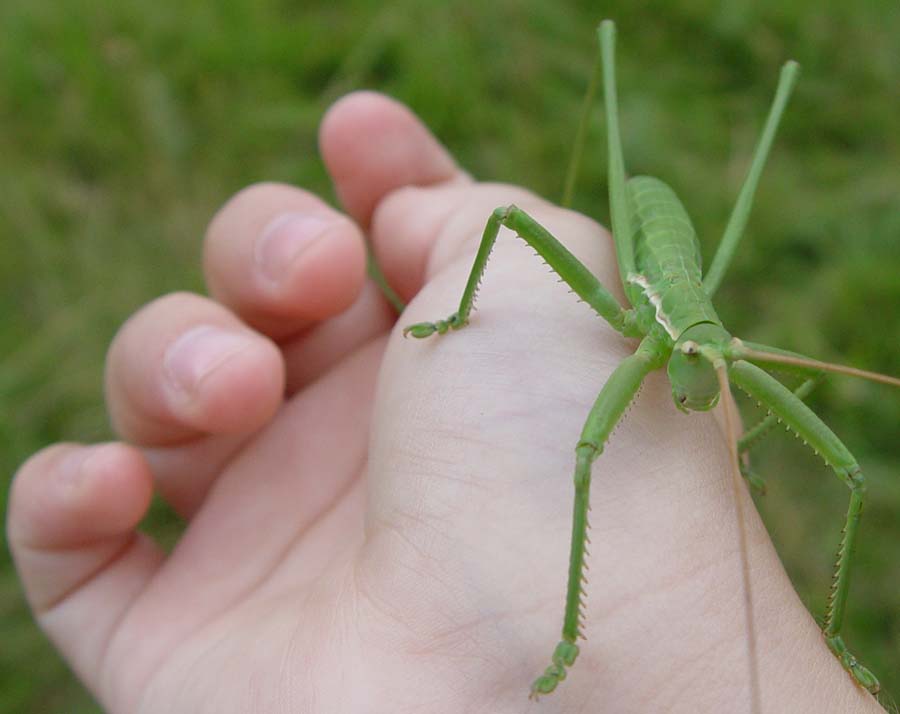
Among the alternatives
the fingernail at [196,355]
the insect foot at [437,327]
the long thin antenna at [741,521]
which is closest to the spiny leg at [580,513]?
the long thin antenna at [741,521]

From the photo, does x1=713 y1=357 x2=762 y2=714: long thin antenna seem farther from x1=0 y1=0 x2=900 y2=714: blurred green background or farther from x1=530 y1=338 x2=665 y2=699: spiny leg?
x1=0 y1=0 x2=900 y2=714: blurred green background

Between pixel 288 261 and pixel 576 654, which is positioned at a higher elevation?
pixel 288 261

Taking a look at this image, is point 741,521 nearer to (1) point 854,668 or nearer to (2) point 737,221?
(1) point 854,668

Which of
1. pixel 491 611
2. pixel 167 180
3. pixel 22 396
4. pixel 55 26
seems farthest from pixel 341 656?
pixel 55 26

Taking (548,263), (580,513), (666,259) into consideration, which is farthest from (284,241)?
(580,513)

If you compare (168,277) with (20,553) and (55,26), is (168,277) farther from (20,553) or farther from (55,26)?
(20,553)

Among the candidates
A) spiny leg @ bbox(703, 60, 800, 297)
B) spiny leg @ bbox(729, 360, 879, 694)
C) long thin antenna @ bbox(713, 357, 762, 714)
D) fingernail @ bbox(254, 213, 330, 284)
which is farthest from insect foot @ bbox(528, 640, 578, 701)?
fingernail @ bbox(254, 213, 330, 284)
